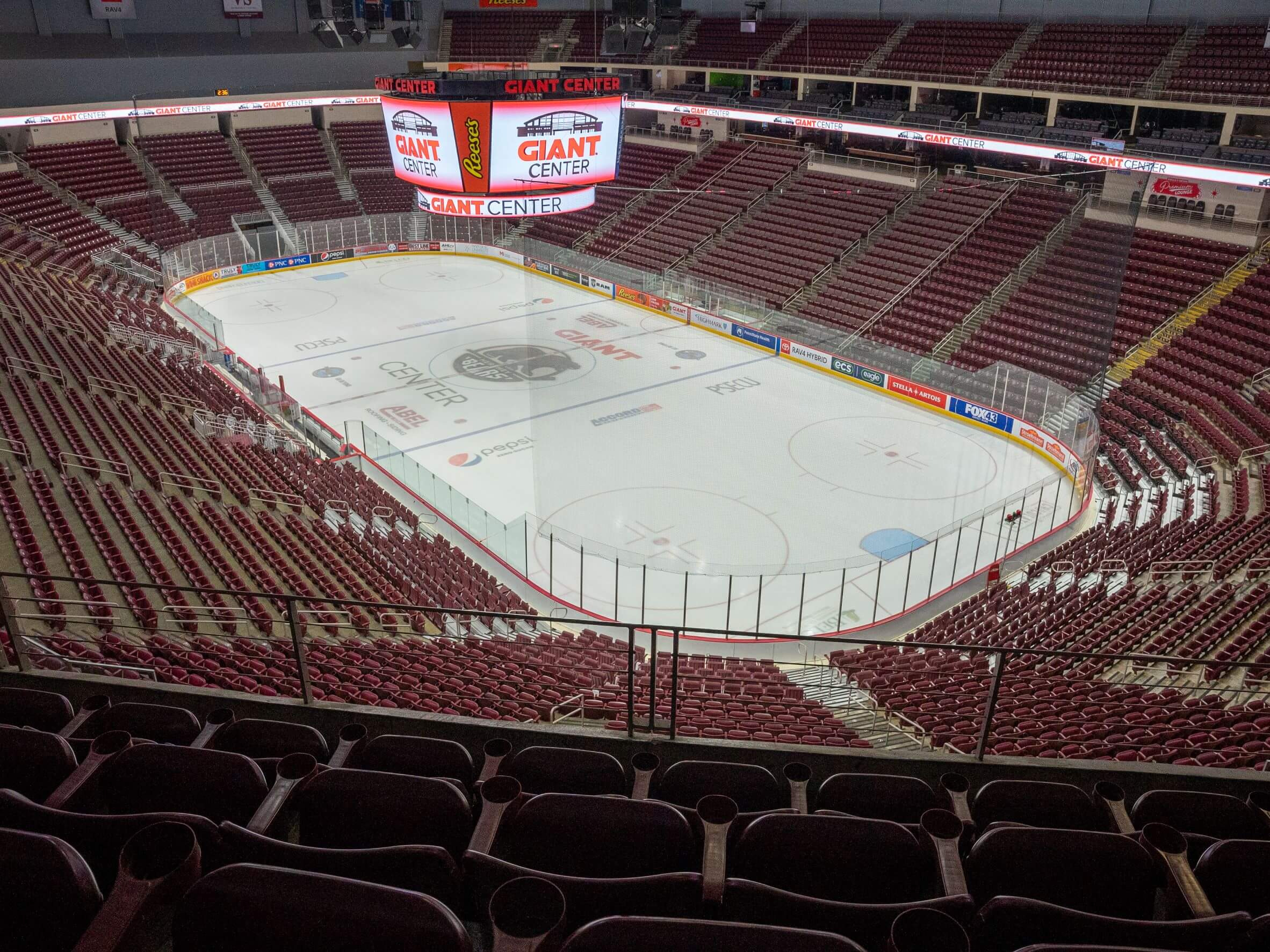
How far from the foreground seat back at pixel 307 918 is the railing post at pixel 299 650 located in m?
2.44

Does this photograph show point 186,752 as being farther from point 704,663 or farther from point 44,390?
point 44,390

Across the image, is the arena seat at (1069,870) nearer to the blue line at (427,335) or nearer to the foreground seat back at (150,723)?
the foreground seat back at (150,723)

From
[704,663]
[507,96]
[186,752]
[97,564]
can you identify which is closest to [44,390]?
[97,564]

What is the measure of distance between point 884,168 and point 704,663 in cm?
2873

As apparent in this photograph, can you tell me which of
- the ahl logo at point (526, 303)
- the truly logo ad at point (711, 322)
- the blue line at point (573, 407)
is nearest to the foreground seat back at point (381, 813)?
the blue line at point (573, 407)

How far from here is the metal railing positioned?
8164mm

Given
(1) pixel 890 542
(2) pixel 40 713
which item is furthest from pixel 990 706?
(1) pixel 890 542

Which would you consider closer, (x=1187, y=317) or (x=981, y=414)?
(x=981, y=414)

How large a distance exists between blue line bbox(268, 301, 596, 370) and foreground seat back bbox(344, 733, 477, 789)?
26946mm

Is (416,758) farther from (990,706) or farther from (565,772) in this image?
(990,706)

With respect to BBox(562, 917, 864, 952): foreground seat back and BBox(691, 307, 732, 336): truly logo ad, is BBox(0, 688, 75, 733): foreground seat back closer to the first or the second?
BBox(562, 917, 864, 952): foreground seat back

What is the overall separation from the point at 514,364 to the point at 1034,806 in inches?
1051

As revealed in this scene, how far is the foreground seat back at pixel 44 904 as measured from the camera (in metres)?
2.64

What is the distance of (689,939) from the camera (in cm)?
248
